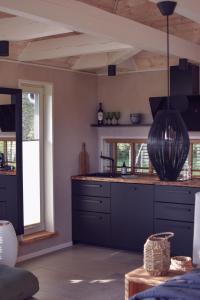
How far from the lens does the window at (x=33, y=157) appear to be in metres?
6.02

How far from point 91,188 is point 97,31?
9.86 ft

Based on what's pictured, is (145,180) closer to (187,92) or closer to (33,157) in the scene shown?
(187,92)

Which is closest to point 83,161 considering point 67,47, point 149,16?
point 67,47

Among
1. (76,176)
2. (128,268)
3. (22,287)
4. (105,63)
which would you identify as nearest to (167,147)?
(22,287)

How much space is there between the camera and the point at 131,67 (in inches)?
263

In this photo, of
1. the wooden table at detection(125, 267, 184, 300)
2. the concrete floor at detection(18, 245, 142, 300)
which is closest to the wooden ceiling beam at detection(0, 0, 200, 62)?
the wooden table at detection(125, 267, 184, 300)

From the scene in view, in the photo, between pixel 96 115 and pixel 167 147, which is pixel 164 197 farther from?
pixel 167 147

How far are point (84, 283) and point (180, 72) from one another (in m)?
2.77

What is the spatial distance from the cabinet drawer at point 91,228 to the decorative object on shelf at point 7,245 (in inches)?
69.0

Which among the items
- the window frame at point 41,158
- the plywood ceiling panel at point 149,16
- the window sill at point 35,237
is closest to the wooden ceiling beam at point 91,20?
the plywood ceiling panel at point 149,16

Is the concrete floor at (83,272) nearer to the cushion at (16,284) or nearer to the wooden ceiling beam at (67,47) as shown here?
the cushion at (16,284)

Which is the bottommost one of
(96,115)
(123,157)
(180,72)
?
(123,157)

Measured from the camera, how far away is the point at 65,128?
6.54 meters

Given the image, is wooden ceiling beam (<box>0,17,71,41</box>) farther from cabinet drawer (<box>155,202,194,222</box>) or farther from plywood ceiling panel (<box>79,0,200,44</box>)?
cabinet drawer (<box>155,202,194,222</box>)
